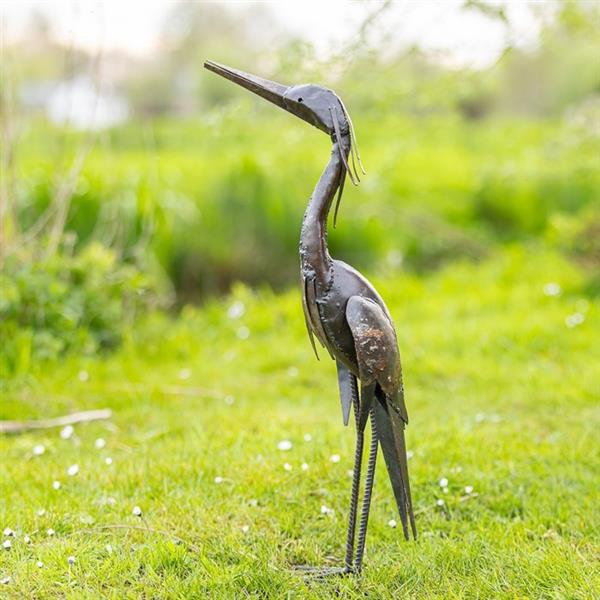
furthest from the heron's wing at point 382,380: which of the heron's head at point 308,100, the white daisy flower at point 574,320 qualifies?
the white daisy flower at point 574,320

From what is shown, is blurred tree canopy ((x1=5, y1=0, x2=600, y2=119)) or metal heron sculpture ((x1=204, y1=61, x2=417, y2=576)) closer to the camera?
metal heron sculpture ((x1=204, y1=61, x2=417, y2=576))

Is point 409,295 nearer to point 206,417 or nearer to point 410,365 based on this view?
point 410,365

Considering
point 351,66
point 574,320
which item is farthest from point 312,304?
point 574,320

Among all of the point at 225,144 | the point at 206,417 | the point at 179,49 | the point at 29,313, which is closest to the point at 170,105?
the point at 179,49

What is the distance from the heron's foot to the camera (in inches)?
112

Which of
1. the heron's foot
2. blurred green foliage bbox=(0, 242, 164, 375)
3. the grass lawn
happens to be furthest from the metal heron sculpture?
blurred green foliage bbox=(0, 242, 164, 375)

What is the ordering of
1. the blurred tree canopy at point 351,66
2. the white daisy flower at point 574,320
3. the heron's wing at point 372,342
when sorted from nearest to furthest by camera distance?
the heron's wing at point 372,342 → the blurred tree canopy at point 351,66 → the white daisy flower at point 574,320

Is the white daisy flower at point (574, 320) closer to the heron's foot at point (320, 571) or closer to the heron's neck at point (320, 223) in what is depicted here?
the heron's foot at point (320, 571)

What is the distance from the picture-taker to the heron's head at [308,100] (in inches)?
104

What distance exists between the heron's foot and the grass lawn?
0.13 ft

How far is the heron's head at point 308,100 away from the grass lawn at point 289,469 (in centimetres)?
152

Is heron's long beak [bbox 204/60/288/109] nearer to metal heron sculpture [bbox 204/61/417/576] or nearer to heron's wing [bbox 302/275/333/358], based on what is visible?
metal heron sculpture [bbox 204/61/417/576]

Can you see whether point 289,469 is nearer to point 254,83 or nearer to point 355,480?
point 355,480

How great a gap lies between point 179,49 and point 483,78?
9.88 m
